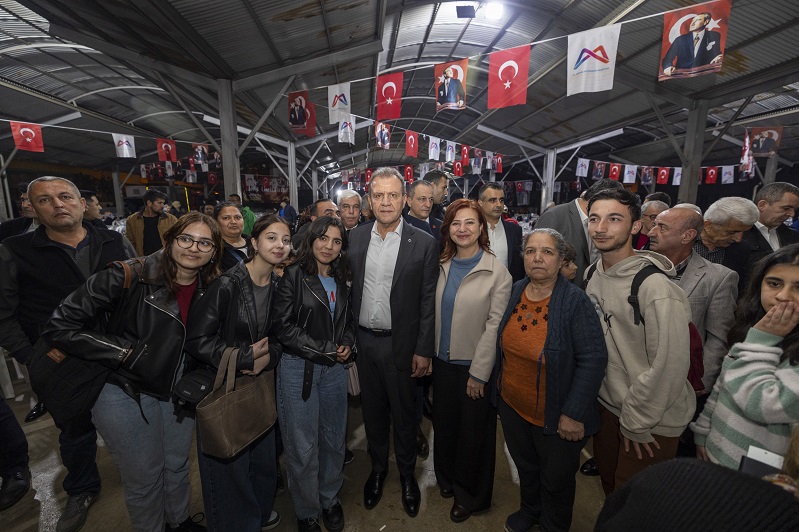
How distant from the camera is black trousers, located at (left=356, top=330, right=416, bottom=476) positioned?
7.51ft

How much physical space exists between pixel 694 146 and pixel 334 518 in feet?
36.1

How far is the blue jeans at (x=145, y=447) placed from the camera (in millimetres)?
1789

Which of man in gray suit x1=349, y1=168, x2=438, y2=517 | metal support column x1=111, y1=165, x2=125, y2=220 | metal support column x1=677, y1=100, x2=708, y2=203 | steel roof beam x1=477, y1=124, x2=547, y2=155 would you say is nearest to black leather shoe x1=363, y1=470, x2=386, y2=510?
man in gray suit x1=349, y1=168, x2=438, y2=517

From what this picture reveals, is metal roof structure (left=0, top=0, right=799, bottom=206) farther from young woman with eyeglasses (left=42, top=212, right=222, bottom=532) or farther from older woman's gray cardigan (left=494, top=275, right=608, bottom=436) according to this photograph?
young woman with eyeglasses (left=42, top=212, right=222, bottom=532)

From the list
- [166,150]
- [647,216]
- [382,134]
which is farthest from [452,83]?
[166,150]

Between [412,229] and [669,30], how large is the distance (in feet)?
17.3

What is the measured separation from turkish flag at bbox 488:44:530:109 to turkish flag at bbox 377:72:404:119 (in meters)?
2.15

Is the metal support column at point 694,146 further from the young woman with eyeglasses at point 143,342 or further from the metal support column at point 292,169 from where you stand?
the metal support column at point 292,169

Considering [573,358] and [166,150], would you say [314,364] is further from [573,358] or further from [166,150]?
[166,150]

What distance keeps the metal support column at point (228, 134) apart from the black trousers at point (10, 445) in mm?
5362

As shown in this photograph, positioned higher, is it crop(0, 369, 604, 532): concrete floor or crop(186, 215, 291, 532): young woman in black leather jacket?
crop(186, 215, 291, 532): young woman in black leather jacket

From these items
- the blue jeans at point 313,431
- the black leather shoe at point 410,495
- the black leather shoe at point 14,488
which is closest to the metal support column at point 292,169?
the black leather shoe at point 14,488

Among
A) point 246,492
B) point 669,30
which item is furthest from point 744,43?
point 246,492

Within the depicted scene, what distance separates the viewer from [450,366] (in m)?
2.26
